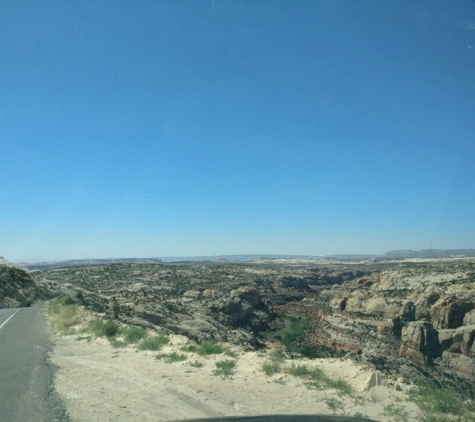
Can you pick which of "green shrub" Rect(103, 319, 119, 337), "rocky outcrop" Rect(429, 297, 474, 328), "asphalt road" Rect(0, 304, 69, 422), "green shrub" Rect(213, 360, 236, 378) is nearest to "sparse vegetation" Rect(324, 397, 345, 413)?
"green shrub" Rect(213, 360, 236, 378)

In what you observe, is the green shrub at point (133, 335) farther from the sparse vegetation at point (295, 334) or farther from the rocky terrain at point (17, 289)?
the rocky terrain at point (17, 289)

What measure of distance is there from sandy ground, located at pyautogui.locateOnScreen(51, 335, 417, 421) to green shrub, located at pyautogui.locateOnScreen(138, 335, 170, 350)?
1.44 meters

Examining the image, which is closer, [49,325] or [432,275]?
[49,325]

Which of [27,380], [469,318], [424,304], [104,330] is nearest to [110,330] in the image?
[104,330]

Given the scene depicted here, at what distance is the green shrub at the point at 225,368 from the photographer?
10.0m

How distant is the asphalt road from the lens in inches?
282

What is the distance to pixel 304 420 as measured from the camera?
4871mm

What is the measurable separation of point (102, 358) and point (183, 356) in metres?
2.46

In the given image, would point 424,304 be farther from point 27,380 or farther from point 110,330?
point 27,380

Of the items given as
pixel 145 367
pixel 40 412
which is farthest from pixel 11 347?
pixel 40 412

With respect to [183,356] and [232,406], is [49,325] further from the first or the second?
[232,406]

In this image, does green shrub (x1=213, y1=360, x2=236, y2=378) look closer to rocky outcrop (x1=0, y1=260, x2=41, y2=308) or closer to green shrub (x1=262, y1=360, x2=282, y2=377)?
green shrub (x1=262, y1=360, x2=282, y2=377)

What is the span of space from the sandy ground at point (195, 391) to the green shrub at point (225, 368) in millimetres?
166

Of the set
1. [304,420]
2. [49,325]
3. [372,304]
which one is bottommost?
[372,304]
